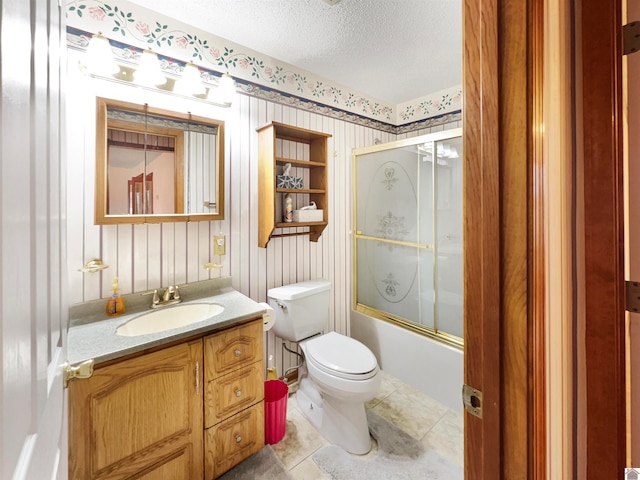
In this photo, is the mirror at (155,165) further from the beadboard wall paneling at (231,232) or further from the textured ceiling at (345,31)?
the textured ceiling at (345,31)

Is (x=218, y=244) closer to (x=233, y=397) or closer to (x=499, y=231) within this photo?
(x=233, y=397)

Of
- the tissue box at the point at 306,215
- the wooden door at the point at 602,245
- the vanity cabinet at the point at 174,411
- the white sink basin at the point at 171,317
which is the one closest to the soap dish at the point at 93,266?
the white sink basin at the point at 171,317

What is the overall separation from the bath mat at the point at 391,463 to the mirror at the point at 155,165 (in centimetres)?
152

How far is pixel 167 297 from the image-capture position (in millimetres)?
1553

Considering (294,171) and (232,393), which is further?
(294,171)

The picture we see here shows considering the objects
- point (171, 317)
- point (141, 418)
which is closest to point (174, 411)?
point (141, 418)

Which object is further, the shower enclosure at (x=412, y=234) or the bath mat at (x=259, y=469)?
the shower enclosure at (x=412, y=234)

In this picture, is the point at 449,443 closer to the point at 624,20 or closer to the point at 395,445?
the point at 395,445

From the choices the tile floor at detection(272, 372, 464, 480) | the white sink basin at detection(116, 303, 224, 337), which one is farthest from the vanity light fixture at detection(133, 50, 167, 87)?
the tile floor at detection(272, 372, 464, 480)

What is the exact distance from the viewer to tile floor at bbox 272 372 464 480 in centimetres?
153

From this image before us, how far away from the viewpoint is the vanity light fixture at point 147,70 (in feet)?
4.73

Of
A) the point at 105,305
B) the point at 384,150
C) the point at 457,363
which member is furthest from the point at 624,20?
the point at 105,305

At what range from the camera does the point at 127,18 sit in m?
1.44

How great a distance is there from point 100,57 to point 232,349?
4.94 feet
